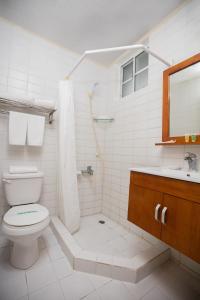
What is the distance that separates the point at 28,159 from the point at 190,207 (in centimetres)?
171

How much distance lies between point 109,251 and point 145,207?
27.5 inches

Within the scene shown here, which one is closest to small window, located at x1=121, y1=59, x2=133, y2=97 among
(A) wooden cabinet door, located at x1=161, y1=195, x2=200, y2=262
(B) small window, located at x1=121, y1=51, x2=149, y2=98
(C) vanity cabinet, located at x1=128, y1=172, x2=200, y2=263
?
(B) small window, located at x1=121, y1=51, x2=149, y2=98

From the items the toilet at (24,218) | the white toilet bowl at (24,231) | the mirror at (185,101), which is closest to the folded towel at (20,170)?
the toilet at (24,218)

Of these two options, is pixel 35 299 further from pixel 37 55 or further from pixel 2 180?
pixel 37 55

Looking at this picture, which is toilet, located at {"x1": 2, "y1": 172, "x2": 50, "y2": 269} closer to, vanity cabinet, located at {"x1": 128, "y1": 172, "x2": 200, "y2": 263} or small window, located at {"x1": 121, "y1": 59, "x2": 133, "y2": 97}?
vanity cabinet, located at {"x1": 128, "y1": 172, "x2": 200, "y2": 263}

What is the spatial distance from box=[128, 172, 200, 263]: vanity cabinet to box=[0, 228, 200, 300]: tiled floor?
46 cm

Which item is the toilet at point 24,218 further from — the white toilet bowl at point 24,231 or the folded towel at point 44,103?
the folded towel at point 44,103

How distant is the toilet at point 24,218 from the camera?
1130 millimetres

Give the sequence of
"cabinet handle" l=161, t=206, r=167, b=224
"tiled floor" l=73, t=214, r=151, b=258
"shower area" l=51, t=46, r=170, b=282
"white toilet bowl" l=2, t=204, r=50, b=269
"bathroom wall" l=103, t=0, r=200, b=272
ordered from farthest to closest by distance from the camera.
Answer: "tiled floor" l=73, t=214, r=151, b=258
"bathroom wall" l=103, t=0, r=200, b=272
"shower area" l=51, t=46, r=170, b=282
"white toilet bowl" l=2, t=204, r=50, b=269
"cabinet handle" l=161, t=206, r=167, b=224

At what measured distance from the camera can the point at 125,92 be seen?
7.18ft

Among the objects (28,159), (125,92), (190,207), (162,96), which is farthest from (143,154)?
(28,159)

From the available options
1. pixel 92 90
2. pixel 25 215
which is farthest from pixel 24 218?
pixel 92 90

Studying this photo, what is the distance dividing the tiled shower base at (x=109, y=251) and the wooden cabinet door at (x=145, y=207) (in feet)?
1.17

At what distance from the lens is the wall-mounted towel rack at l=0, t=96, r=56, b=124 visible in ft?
5.15
